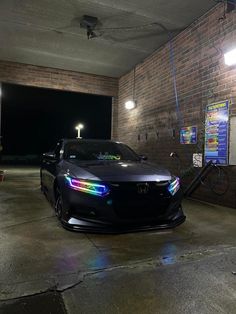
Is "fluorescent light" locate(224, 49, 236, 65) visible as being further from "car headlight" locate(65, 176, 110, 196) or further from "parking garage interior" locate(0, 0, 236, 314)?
"car headlight" locate(65, 176, 110, 196)

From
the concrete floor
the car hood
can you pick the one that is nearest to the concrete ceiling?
the car hood

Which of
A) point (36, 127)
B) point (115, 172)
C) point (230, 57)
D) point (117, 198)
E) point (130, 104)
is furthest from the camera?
point (36, 127)

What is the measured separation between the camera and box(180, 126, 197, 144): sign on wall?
6.68 metres

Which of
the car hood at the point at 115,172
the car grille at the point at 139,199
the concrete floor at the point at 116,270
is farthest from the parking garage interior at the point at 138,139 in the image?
the car hood at the point at 115,172

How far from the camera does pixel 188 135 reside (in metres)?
6.90

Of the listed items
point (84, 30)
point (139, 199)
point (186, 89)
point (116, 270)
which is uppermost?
point (84, 30)

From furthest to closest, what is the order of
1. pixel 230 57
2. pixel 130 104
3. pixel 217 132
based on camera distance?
pixel 130 104, pixel 217 132, pixel 230 57

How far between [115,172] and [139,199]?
0.47m

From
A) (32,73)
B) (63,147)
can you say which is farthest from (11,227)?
(32,73)

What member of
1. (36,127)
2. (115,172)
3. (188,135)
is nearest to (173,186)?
(115,172)

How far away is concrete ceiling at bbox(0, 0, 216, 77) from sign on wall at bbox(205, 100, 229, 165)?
213cm

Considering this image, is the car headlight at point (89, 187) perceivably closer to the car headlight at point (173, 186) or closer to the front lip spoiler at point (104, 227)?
the front lip spoiler at point (104, 227)

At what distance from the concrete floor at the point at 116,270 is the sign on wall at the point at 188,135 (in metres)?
2.77

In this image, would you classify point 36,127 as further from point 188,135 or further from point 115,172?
point 115,172
